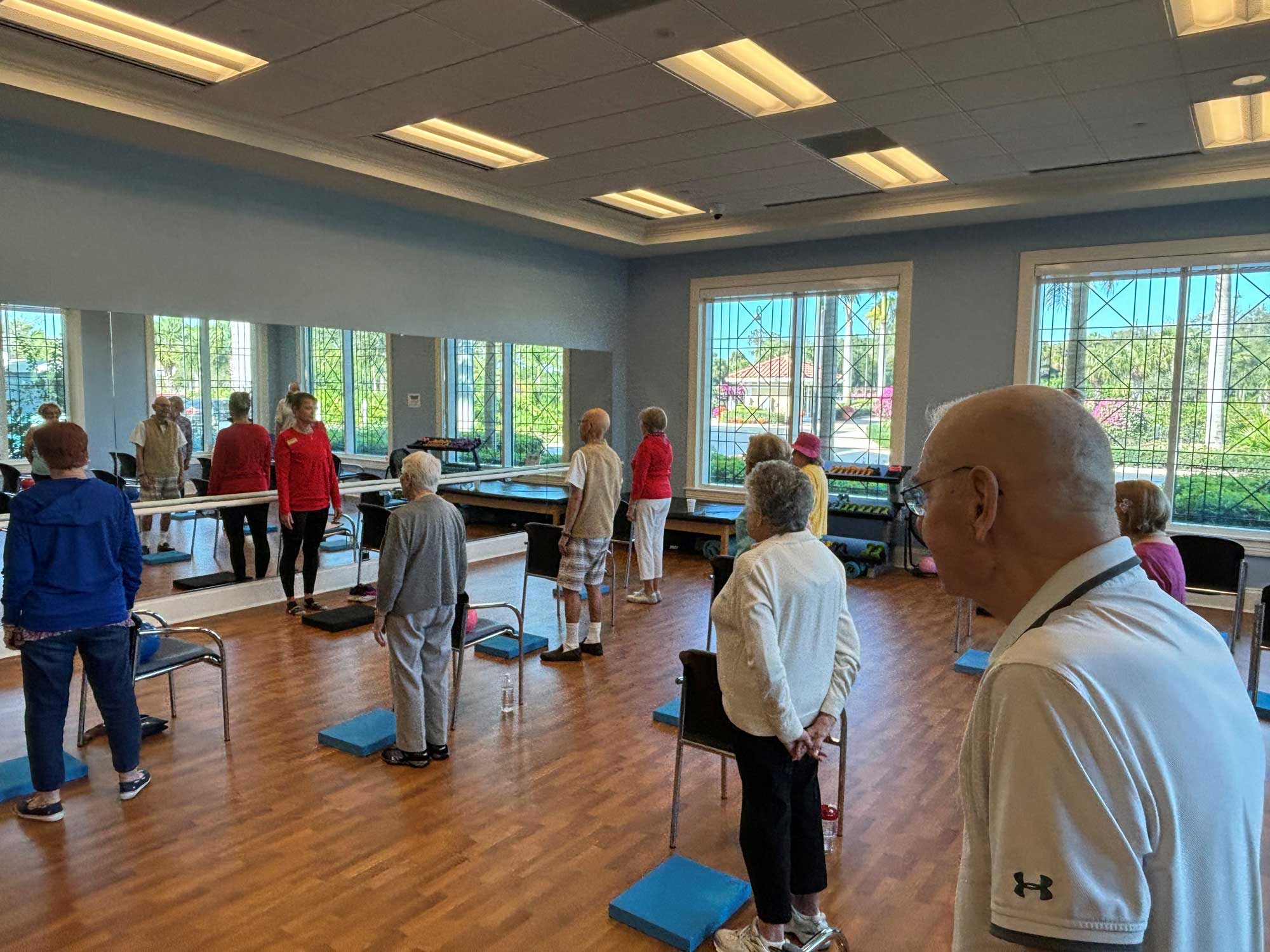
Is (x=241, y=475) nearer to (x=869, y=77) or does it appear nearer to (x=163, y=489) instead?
(x=163, y=489)

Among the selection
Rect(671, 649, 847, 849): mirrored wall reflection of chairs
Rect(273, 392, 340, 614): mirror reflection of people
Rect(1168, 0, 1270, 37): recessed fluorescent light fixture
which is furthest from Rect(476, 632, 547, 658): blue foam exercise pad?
Rect(1168, 0, 1270, 37): recessed fluorescent light fixture

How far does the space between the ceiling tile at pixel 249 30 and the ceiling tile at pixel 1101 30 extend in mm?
3373

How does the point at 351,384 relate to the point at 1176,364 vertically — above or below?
below

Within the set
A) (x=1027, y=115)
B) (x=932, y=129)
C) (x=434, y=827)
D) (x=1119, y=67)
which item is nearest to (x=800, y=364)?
(x=932, y=129)

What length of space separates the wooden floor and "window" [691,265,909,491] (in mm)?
4055

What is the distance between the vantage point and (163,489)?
5770 millimetres

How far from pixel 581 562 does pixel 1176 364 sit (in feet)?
17.7

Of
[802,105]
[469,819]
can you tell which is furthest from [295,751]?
[802,105]

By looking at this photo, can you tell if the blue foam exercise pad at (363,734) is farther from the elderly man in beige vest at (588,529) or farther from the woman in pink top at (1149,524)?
the woman in pink top at (1149,524)

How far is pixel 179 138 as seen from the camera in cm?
A: 537

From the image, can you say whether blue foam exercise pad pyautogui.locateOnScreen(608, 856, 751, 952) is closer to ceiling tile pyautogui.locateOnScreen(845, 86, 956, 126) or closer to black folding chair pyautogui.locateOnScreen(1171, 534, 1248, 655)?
black folding chair pyautogui.locateOnScreen(1171, 534, 1248, 655)

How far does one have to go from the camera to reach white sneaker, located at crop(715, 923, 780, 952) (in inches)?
94.0

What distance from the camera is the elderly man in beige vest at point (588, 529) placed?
5078mm

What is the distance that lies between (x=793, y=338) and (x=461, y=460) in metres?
3.65
